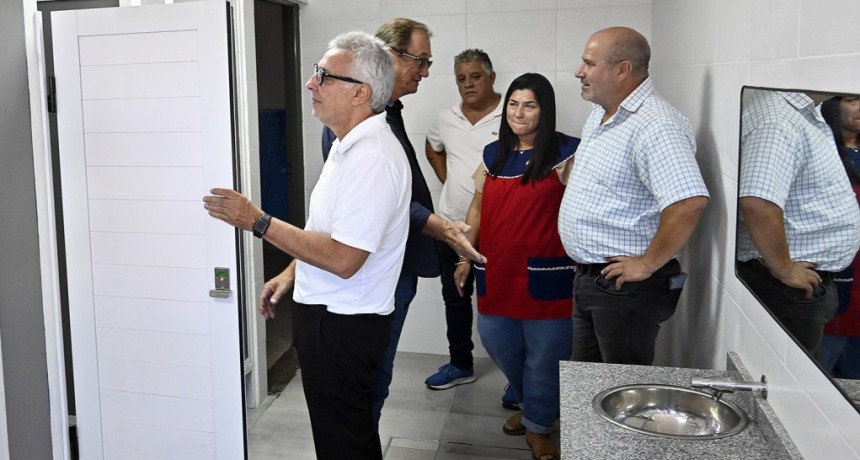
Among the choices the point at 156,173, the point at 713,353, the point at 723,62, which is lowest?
the point at 713,353

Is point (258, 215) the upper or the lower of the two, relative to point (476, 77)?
lower

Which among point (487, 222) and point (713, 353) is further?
point (487, 222)

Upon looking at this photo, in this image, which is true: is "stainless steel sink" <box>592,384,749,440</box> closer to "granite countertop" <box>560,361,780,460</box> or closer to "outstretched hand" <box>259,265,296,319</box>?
"granite countertop" <box>560,361,780,460</box>

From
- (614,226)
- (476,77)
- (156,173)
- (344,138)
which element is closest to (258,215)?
(344,138)

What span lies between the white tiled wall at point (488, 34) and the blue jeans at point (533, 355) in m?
1.16

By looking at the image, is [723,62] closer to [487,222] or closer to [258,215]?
[487,222]

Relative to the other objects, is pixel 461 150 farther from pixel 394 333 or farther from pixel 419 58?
Result: pixel 394 333

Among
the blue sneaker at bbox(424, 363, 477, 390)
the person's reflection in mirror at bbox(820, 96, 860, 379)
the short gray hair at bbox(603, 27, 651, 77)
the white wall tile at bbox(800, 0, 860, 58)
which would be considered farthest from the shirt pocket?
the person's reflection in mirror at bbox(820, 96, 860, 379)

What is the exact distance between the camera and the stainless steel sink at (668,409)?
1.65m

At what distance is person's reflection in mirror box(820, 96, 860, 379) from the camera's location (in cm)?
105

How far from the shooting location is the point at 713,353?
2215 mm

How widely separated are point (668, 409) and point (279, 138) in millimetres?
2687

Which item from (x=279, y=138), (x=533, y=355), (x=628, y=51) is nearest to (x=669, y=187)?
(x=628, y=51)

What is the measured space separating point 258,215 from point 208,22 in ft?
2.46
